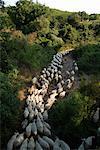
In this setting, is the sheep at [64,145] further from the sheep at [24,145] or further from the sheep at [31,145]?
the sheep at [24,145]

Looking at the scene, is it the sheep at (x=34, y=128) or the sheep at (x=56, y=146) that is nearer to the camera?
the sheep at (x=56, y=146)

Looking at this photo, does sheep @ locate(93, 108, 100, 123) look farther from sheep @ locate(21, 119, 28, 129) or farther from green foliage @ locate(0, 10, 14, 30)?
green foliage @ locate(0, 10, 14, 30)

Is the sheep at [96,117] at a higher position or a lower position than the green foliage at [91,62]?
higher

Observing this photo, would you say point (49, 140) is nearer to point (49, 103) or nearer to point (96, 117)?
point (96, 117)

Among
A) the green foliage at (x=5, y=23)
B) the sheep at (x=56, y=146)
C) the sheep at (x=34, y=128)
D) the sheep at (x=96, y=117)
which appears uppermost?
the green foliage at (x=5, y=23)

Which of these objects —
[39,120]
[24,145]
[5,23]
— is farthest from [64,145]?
[5,23]

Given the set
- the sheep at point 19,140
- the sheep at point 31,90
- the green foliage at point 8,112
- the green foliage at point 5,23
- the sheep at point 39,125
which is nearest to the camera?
the sheep at point 19,140

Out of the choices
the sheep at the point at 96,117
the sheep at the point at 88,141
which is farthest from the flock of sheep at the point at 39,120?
the sheep at the point at 96,117

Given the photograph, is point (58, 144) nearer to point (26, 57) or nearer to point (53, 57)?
point (26, 57)
